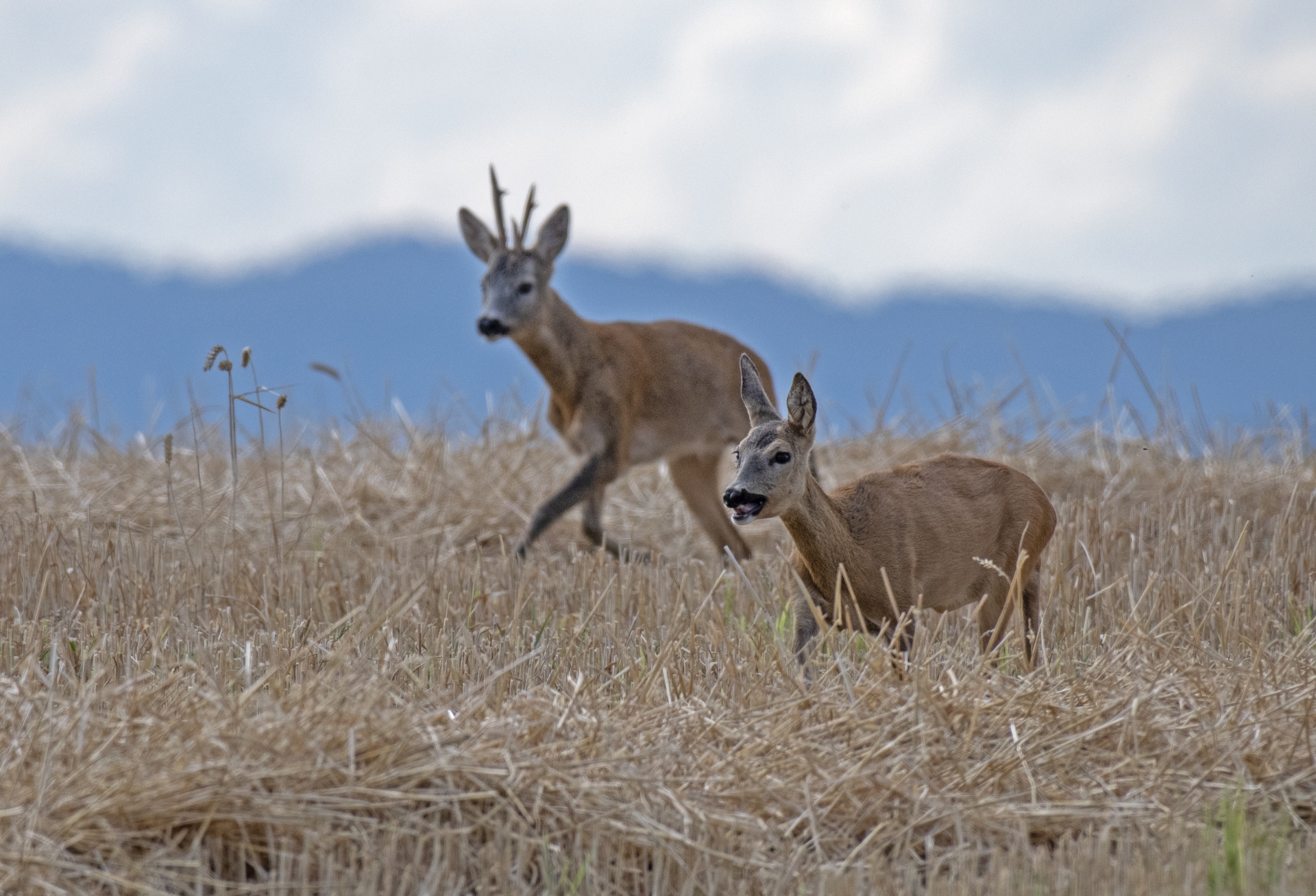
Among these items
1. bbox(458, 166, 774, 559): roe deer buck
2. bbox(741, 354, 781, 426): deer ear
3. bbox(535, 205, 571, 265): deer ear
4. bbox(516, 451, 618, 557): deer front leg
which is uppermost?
bbox(535, 205, 571, 265): deer ear

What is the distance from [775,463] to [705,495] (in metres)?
5.61

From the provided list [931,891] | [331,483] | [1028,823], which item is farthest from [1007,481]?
[331,483]

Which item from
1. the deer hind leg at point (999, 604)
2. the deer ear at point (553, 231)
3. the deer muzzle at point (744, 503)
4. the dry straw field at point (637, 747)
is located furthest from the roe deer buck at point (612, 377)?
the deer muzzle at point (744, 503)

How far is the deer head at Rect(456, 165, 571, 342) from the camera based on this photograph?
33.6 ft

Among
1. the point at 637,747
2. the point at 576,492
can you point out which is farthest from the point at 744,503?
the point at 576,492

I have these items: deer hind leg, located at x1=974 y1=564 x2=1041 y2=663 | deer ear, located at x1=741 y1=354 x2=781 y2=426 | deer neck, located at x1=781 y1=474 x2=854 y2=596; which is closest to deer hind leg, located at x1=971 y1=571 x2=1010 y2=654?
deer hind leg, located at x1=974 y1=564 x2=1041 y2=663

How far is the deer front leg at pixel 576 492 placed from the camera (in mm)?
9555

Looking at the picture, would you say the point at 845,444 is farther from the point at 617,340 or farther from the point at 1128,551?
the point at 1128,551

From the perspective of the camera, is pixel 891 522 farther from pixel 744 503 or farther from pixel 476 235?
pixel 476 235

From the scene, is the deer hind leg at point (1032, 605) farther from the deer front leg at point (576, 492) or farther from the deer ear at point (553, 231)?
the deer ear at point (553, 231)

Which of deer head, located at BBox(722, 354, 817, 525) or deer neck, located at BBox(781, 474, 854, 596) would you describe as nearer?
deer head, located at BBox(722, 354, 817, 525)

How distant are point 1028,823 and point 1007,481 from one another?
7.02 ft

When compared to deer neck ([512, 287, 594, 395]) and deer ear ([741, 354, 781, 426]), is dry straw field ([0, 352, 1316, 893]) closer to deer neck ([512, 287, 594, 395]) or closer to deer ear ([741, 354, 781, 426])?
deer ear ([741, 354, 781, 426])

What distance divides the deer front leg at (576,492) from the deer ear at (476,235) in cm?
196
